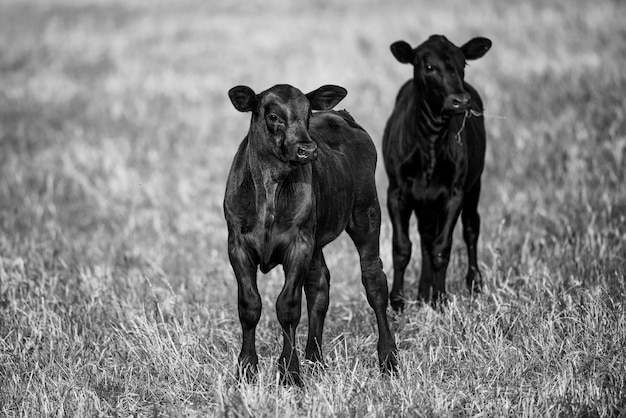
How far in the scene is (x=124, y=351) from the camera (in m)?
6.56

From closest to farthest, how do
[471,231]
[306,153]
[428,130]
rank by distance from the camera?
1. [306,153]
2. [428,130]
3. [471,231]

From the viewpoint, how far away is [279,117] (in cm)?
561

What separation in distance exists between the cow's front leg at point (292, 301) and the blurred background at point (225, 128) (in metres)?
1.99

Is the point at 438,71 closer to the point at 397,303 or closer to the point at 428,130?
the point at 428,130

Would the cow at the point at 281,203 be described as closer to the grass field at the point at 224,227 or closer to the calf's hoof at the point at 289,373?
the calf's hoof at the point at 289,373

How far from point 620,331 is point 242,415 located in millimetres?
Answer: 2639

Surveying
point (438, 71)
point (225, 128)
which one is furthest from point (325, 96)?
point (225, 128)

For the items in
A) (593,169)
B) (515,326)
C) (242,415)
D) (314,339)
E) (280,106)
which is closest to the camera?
(242,415)

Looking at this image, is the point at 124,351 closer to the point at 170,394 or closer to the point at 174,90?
the point at 170,394

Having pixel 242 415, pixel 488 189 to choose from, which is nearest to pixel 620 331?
pixel 242 415

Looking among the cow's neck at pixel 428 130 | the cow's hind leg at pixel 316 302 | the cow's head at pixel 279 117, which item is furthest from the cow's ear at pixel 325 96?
the cow's neck at pixel 428 130

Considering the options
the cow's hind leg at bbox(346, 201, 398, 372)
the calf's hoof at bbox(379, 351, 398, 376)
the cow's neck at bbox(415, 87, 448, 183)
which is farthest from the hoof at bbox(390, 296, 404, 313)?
the calf's hoof at bbox(379, 351, 398, 376)

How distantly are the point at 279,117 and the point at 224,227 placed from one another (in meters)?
5.57

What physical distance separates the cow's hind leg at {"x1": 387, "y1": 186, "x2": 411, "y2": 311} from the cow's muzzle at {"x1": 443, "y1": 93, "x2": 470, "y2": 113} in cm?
100
